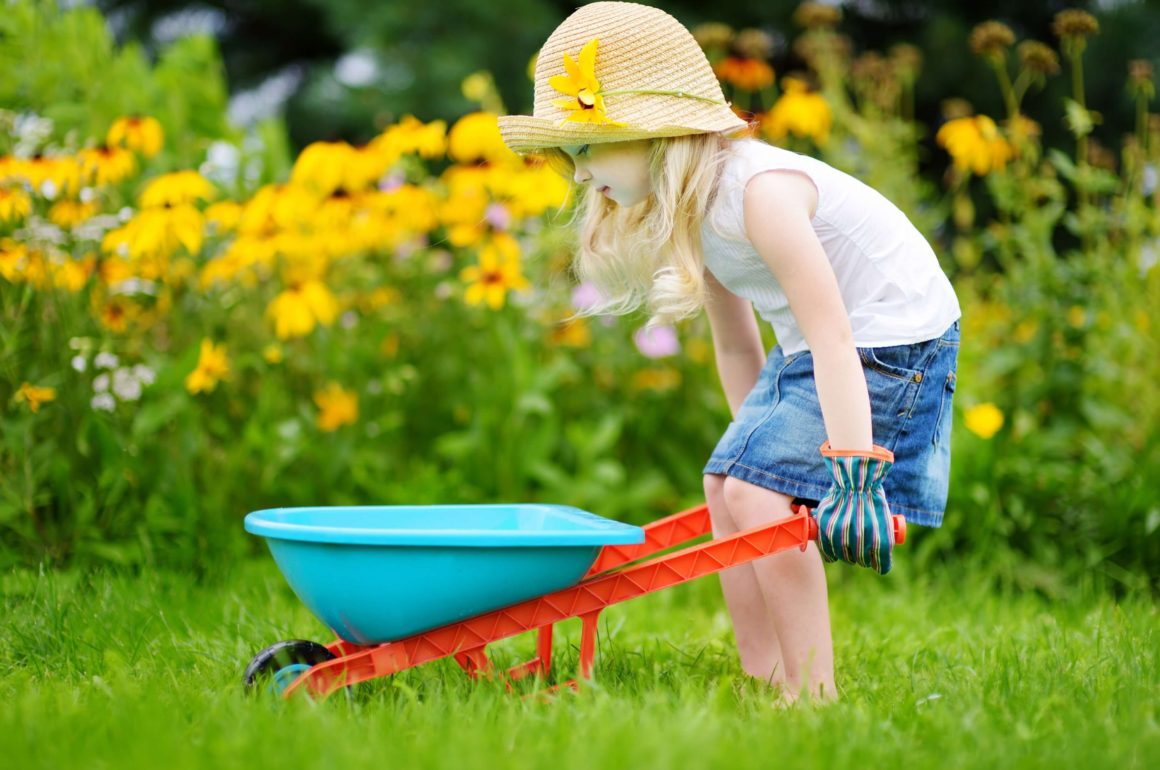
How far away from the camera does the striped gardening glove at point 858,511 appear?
1.80m

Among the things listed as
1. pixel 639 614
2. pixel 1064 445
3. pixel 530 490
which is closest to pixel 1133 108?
pixel 1064 445

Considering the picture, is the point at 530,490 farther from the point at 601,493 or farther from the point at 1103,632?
the point at 1103,632

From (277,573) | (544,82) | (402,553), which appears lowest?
(277,573)

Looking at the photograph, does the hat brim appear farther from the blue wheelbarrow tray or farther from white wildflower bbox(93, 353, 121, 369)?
white wildflower bbox(93, 353, 121, 369)

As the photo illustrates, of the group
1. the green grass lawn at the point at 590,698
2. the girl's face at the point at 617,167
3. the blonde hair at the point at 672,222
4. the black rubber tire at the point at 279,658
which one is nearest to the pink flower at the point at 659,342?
the green grass lawn at the point at 590,698

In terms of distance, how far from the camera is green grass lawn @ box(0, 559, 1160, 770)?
1.57 metres

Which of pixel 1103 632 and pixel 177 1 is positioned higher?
pixel 177 1

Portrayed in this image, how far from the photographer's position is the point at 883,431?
1994 millimetres

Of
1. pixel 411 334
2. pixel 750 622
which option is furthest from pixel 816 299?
pixel 411 334

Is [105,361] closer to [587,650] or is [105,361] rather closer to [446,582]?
[446,582]

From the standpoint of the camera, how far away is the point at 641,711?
1.75 meters

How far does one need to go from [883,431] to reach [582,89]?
29.5 inches

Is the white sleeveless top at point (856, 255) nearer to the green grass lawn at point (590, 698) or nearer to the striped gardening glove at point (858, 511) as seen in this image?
the striped gardening glove at point (858, 511)

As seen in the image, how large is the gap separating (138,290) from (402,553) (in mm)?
1570
